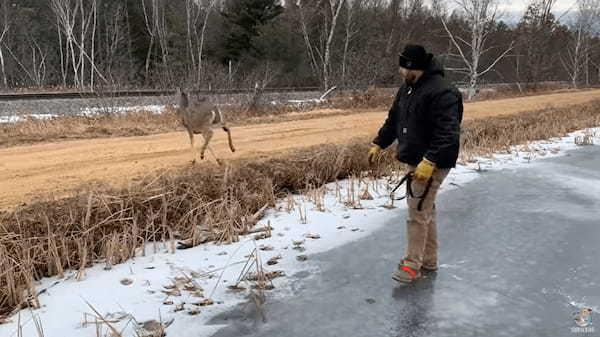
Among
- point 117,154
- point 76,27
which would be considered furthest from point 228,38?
point 117,154

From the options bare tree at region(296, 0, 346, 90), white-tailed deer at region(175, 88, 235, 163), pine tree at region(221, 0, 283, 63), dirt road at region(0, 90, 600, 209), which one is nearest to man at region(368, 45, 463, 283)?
white-tailed deer at region(175, 88, 235, 163)

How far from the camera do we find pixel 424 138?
4707 mm

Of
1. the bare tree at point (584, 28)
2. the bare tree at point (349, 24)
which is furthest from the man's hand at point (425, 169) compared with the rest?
the bare tree at point (584, 28)

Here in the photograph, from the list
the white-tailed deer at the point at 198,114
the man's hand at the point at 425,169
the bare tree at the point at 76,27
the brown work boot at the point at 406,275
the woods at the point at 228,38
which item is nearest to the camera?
the man's hand at the point at 425,169

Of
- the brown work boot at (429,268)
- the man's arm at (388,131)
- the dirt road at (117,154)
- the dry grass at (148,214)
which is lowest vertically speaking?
the brown work boot at (429,268)

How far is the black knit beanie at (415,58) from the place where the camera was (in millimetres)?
4570

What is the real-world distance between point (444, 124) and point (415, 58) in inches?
24.3

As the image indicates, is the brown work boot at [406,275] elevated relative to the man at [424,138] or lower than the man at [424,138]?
lower

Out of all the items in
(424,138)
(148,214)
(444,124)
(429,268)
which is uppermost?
(444,124)

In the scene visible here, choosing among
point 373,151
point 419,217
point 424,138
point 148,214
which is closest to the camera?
point 424,138

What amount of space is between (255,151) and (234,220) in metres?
3.44

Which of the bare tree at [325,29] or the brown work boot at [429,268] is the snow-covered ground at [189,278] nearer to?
the brown work boot at [429,268]

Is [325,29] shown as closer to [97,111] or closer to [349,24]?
[349,24]

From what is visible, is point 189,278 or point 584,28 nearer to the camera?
point 189,278
